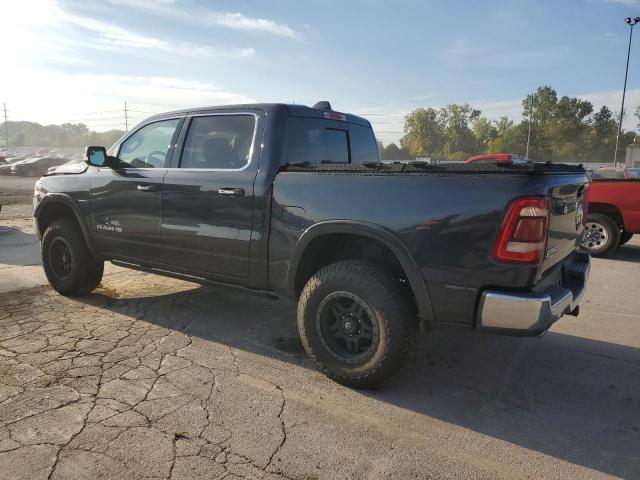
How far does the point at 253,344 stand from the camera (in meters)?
3.94

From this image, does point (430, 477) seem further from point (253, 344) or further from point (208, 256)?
point (208, 256)

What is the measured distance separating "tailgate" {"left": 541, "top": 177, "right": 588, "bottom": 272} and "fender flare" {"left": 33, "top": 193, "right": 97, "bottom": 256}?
420 centimetres

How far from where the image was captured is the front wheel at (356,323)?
2961mm

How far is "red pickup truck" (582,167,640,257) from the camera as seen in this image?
7.80 meters

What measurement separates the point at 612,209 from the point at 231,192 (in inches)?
280

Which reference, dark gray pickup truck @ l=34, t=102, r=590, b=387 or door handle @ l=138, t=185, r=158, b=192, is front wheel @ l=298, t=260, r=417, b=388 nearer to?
dark gray pickup truck @ l=34, t=102, r=590, b=387

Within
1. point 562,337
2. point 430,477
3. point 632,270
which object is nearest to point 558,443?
point 430,477

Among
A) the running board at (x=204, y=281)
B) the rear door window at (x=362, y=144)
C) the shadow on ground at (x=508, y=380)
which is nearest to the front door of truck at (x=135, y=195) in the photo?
the running board at (x=204, y=281)

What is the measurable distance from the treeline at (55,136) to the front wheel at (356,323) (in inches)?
5948

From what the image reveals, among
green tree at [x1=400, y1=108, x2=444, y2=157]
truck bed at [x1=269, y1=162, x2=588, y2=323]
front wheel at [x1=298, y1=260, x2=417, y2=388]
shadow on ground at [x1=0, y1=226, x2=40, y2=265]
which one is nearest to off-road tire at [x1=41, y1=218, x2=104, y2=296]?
shadow on ground at [x1=0, y1=226, x2=40, y2=265]

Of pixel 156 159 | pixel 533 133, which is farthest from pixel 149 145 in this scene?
pixel 533 133

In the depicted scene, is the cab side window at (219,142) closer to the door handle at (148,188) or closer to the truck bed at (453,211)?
the door handle at (148,188)

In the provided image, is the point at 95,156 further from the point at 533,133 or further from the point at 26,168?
the point at 533,133

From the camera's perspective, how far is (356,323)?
10.5ft
